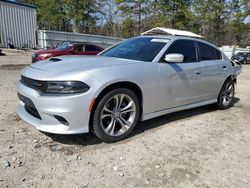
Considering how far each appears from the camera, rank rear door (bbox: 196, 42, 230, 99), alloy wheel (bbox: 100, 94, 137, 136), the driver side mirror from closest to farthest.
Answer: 1. alloy wheel (bbox: 100, 94, 137, 136)
2. the driver side mirror
3. rear door (bbox: 196, 42, 230, 99)

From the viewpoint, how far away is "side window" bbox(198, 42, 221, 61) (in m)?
4.78

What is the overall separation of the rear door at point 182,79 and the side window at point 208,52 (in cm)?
21

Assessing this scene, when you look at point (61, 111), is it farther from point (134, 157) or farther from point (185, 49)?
point (185, 49)

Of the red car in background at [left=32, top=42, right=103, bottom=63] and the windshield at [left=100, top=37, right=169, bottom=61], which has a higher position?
the windshield at [left=100, top=37, right=169, bottom=61]

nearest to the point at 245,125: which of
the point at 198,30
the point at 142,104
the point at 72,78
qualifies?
the point at 142,104

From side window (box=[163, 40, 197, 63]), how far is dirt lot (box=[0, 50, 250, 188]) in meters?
1.21

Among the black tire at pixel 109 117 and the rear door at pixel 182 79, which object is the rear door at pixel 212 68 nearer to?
the rear door at pixel 182 79

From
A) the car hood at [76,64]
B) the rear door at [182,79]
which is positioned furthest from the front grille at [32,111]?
the rear door at [182,79]

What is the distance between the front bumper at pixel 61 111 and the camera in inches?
117

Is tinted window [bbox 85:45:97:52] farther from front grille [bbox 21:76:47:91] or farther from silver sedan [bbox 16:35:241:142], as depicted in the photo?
front grille [bbox 21:76:47:91]

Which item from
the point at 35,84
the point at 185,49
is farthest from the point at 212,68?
the point at 35,84

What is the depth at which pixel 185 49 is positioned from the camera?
176 inches

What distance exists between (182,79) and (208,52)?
1256 mm

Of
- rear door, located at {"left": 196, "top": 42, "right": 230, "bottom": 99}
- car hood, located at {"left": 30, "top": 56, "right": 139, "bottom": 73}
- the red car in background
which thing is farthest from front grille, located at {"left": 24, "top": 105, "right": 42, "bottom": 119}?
the red car in background
